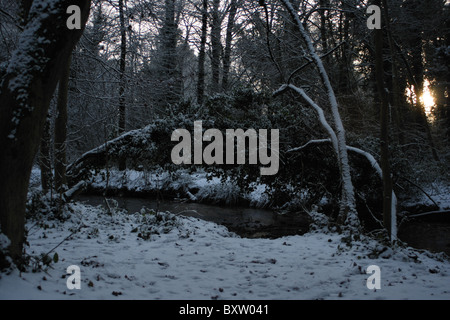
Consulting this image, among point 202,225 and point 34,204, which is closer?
point 34,204

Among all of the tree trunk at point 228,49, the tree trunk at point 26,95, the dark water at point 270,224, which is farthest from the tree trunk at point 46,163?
the tree trunk at point 228,49

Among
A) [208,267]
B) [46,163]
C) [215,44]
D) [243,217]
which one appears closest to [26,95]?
[208,267]

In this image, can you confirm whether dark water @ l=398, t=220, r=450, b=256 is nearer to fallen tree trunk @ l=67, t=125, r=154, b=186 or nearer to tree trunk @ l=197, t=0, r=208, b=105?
fallen tree trunk @ l=67, t=125, r=154, b=186

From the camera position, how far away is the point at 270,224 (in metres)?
10.8

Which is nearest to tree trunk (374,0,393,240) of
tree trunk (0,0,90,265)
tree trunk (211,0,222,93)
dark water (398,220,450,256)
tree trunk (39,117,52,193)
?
dark water (398,220,450,256)

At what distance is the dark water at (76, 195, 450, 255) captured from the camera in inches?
344

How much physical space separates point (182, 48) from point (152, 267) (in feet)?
50.8

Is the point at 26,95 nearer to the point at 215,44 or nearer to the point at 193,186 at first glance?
the point at 193,186

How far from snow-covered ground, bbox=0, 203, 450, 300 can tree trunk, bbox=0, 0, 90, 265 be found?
906 mm

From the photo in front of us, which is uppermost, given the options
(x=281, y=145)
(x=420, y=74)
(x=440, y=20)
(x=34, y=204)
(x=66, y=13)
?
(x=440, y=20)

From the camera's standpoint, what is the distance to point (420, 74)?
61.7 feet

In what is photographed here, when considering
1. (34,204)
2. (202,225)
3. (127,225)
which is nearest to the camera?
(34,204)
